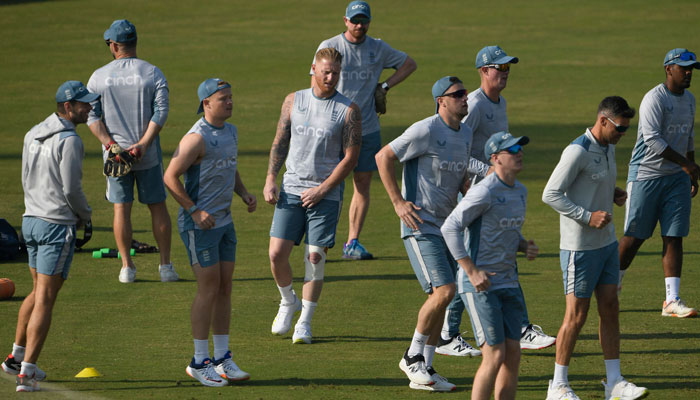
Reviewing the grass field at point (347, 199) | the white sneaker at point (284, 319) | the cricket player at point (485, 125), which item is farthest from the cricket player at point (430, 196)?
the white sneaker at point (284, 319)

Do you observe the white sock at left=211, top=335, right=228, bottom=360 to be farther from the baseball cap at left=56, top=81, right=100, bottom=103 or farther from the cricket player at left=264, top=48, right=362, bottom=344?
the baseball cap at left=56, top=81, right=100, bottom=103

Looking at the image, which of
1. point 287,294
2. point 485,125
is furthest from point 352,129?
point 287,294

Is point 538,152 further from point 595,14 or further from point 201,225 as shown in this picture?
point 595,14

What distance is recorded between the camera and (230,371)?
8.46 metres

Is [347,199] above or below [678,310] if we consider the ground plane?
below

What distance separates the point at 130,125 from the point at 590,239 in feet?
18.3

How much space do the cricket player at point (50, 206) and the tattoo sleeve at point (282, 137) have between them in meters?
1.96

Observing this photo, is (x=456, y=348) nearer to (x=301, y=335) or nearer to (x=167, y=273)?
(x=301, y=335)

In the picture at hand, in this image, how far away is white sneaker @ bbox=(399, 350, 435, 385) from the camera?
27.2ft

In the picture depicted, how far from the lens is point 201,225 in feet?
27.8

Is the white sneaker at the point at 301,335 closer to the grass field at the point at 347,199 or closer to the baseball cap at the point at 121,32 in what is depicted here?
the grass field at the point at 347,199

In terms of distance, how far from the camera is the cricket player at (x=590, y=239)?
26.1 ft

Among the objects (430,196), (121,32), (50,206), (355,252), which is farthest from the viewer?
(355,252)

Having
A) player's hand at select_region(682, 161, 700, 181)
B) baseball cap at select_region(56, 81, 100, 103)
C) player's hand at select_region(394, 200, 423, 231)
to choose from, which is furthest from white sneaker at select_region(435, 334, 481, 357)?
baseball cap at select_region(56, 81, 100, 103)
